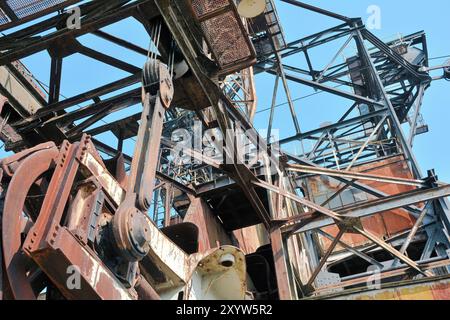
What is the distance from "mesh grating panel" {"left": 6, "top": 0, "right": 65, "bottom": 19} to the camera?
5788 millimetres

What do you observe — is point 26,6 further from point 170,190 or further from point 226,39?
point 170,190

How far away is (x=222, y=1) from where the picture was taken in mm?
5941

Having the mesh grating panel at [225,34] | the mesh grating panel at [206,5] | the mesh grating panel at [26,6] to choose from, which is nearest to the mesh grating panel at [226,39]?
the mesh grating panel at [225,34]

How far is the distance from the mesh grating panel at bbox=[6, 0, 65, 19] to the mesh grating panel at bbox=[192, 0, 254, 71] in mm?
1971

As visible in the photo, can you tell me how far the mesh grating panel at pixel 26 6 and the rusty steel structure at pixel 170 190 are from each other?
2 cm

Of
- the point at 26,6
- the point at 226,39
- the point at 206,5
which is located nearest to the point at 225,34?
the point at 226,39

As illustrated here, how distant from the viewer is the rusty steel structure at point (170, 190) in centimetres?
343

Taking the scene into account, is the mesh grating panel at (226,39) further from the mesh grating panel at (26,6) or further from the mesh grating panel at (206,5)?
the mesh grating panel at (26,6)

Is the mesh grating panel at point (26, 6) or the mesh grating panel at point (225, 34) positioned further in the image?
the mesh grating panel at point (225, 34)

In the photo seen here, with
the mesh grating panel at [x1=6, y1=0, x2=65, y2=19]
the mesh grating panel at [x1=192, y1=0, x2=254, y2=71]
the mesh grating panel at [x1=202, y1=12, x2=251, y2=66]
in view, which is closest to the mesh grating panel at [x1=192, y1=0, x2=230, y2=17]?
the mesh grating panel at [x1=192, y1=0, x2=254, y2=71]

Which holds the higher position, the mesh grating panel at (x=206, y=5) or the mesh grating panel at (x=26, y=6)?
the mesh grating panel at (x=26, y=6)

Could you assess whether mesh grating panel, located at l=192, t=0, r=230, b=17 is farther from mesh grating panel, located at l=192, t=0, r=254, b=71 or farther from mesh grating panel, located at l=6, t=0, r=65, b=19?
mesh grating panel, located at l=6, t=0, r=65, b=19
